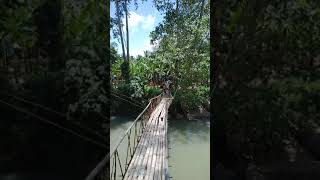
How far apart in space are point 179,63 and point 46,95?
22509 millimetres

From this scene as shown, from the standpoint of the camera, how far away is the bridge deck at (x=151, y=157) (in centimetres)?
787

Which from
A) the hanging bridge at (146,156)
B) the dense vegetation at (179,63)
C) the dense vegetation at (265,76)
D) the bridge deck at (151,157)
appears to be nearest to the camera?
the dense vegetation at (265,76)

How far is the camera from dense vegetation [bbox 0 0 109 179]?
2.39m

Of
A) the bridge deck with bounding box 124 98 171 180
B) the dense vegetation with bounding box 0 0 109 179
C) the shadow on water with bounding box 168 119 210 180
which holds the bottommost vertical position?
the shadow on water with bounding box 168 119 210 180

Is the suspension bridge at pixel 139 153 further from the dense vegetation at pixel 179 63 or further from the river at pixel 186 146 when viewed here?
the dense vegetation at pixel 179 63

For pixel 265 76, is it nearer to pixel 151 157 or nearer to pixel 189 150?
pixel 151 157

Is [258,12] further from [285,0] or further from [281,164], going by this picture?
[281,164]

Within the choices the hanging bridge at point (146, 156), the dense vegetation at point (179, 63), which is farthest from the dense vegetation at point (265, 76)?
the dense vegetation at point (179, 63)

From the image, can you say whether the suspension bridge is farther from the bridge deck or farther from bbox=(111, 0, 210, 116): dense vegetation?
bbox=(111, 0, 210, 116): dense vegetation

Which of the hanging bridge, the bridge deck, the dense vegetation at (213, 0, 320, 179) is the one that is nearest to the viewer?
the dense vegetation at (213, 0, 320, 179)

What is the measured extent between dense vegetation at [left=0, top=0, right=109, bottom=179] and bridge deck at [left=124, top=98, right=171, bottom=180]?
5248 mm

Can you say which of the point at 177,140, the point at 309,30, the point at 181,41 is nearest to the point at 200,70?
the point at 181,41

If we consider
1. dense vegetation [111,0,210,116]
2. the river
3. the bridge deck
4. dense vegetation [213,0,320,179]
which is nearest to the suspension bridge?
the bridge deck

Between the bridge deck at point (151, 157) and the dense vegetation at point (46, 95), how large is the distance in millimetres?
5248
